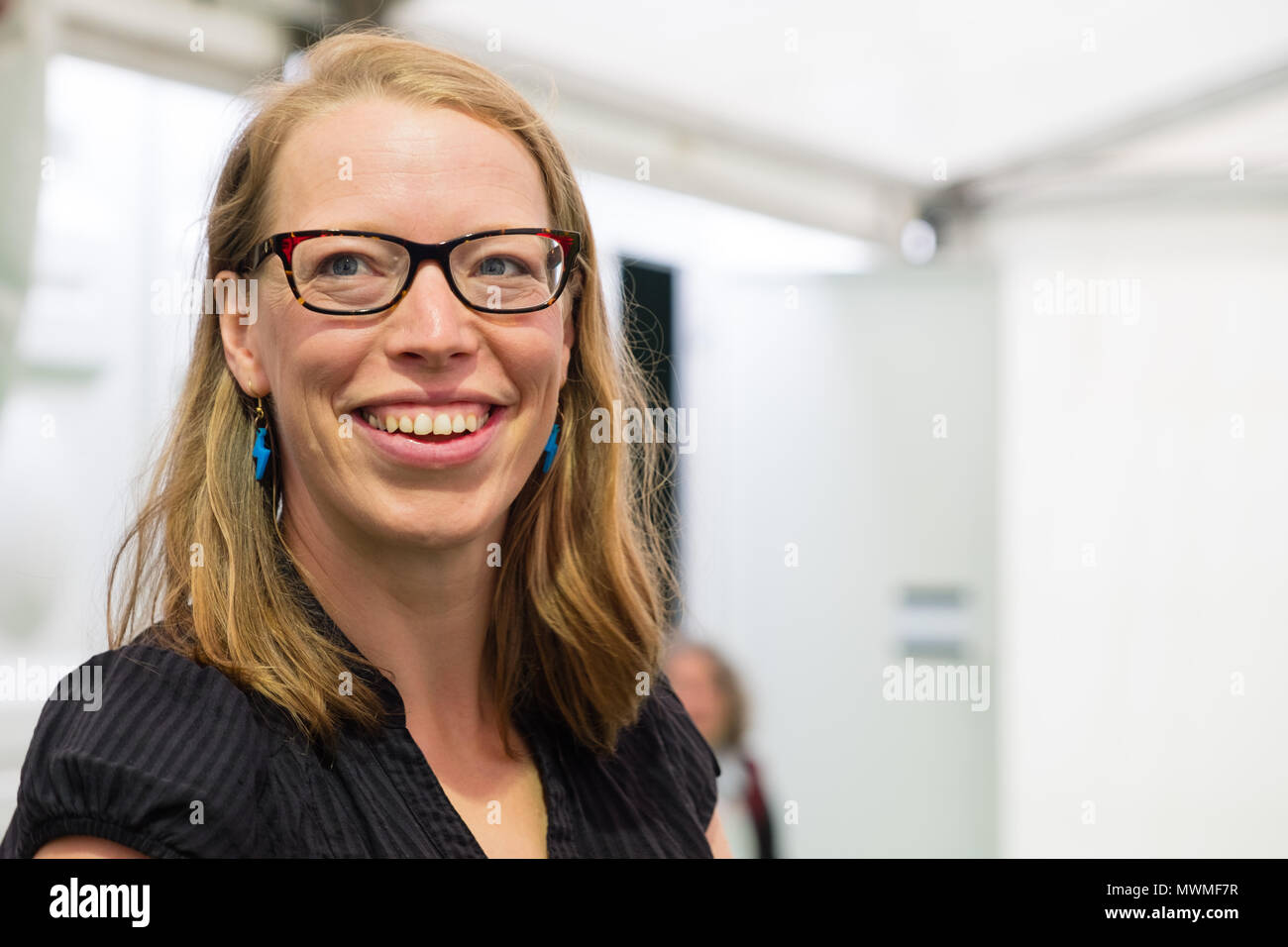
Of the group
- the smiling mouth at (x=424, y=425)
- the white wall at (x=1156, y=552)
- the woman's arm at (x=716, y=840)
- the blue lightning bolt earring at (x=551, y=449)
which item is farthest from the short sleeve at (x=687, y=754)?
the white wall at (x=1156, y=552)

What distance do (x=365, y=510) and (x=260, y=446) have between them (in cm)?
12

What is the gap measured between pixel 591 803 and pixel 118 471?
46.3 inches

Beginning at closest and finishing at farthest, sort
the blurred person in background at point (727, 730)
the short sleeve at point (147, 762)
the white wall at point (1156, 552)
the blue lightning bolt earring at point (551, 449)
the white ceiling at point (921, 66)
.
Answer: the short sleeve at point (147, 762), the blue lightning bolt earring at point (551, 449), the white ceiling at point (921, 66), the blurred person in background at point (727, 730), the white wall at point (1156, 552)

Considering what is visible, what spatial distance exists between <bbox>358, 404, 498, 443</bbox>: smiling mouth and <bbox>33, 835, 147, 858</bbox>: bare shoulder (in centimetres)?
31

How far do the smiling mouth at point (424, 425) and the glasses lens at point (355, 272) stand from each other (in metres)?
0.08

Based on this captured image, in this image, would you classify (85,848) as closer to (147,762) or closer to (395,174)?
(147,762)

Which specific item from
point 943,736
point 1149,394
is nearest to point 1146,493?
point 1149,394

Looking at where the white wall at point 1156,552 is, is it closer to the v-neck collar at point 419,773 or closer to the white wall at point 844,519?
the white wall at point 844,519

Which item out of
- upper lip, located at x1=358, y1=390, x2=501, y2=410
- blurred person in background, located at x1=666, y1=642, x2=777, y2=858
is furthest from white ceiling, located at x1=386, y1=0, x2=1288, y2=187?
upper lip, located at x1=358, y1=390, x2=501, y2=410

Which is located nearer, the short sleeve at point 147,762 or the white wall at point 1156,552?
the short sleeve at point 147,762

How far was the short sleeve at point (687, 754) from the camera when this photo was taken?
0.98 metres

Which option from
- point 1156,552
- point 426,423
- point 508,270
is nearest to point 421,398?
point 426,423

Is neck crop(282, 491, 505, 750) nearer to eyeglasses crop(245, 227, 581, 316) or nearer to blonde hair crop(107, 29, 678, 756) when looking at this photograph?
blonde hair crop(107, 29, 678, 756)

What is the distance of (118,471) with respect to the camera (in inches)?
66.6
